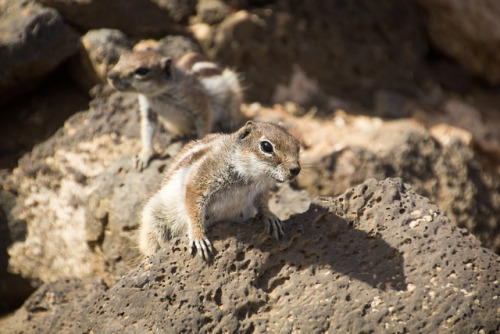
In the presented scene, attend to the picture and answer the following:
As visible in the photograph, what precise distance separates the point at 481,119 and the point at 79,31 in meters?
7.42

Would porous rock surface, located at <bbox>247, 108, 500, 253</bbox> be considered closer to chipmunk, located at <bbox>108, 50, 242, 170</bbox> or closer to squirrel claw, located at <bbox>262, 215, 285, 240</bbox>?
chipmunk, located at <bbox>108, 50, 242, 170</bbox>

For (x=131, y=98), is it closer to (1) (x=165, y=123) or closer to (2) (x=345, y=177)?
(1) (x=165, y=123)

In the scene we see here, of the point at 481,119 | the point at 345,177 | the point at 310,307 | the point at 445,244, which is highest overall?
the point at 445,244

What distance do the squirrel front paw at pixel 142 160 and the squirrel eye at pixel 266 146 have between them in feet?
7.47

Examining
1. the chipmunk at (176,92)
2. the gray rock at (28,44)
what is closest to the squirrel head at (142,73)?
the chipmunk at (176,92)

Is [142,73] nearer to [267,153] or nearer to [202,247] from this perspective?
[267,153]

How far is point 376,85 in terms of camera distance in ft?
30.6

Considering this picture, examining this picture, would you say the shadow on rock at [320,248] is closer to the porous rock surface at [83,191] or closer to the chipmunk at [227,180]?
the chipmunk at [227,180]

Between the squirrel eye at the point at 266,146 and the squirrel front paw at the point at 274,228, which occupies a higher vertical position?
the squirrel eye at the point at 266,146

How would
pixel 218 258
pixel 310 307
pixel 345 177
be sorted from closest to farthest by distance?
pixel 310 307 → pixel 218 258 → pixel 345 177

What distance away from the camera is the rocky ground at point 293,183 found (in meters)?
3.79

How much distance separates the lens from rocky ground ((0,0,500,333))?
3.79 metres

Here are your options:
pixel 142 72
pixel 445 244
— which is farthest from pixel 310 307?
pixel 142 72

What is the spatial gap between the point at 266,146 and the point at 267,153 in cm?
6
